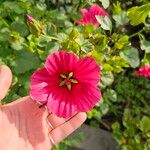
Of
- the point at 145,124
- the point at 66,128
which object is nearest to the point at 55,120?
the point at 66,128

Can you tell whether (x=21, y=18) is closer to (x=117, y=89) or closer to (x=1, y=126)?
(x=1, y=126)

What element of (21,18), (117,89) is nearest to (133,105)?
(117,89)

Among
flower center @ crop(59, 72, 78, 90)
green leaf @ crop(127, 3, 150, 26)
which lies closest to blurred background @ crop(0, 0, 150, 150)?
green leaf @ crop(127, 3, 150, 26)

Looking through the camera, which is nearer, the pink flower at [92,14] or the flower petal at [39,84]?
the flower petal at [39,84]

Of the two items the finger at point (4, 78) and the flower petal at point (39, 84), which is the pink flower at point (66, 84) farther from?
the finger at point (4, 78)

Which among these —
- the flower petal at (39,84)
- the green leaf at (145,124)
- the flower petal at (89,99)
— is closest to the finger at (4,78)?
the flower petal at (39,84)

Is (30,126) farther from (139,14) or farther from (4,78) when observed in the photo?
(139,14)
